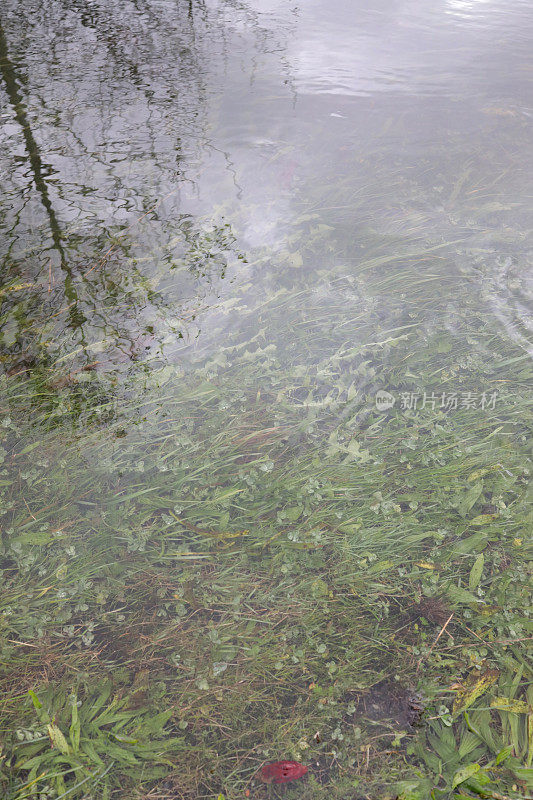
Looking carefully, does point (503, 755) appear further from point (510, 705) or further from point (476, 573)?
point (476, 573)

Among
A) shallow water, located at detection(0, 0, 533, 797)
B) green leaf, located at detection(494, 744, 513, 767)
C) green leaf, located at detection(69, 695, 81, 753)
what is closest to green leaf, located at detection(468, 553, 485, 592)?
shallow water, located at detection(0, 0, 533, 797)

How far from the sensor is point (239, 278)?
295cm

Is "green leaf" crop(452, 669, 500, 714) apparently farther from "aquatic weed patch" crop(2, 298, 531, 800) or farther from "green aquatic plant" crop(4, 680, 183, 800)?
"green aquatic plant" crop(4, 680, 183, 800)

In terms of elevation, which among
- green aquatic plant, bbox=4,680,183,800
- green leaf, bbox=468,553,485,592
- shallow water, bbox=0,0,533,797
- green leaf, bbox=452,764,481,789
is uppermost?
shallow water, bbox=0,0,533,797

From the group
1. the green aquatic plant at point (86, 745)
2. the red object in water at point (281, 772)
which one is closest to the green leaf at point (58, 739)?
the green aquatic plant at point (86, 745)

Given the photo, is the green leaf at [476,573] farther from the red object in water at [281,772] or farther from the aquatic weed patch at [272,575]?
the red object in water at [281,772]

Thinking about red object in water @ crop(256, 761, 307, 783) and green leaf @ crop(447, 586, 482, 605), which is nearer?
red object in water @ crop(256, 761, 307, 783)

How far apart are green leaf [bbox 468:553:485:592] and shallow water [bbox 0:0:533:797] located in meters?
0.12

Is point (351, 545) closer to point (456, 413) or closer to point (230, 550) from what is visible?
point (230, 550)

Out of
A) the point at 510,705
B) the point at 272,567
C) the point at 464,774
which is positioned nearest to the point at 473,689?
the point at 510,705

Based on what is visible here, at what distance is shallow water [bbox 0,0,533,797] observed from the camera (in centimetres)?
204

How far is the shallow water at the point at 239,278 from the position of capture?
80.2 inches

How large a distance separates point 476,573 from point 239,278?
6.68 feet

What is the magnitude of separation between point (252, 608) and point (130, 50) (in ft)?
18.9
